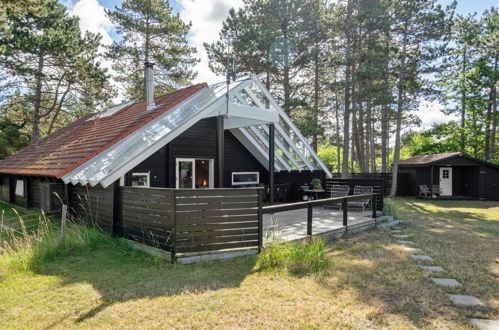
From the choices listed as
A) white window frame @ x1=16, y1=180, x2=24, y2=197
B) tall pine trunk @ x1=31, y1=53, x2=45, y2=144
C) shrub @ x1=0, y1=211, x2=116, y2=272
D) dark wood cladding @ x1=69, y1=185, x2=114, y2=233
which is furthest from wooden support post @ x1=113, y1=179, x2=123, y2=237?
tall pine trunk @ x1=31, y1=53, x2=45, y2=144

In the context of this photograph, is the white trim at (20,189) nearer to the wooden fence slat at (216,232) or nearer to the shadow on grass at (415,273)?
the wooden fence slat at (216,232)

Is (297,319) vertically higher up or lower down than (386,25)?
lower down

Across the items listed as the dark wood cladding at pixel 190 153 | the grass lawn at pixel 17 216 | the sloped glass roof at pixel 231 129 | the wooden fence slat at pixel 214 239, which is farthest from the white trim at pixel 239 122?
the grass lawn at pixel 17 216

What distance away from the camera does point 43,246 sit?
17.5 ft

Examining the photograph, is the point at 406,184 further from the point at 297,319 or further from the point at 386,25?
the point at 297,319

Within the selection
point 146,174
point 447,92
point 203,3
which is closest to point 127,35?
point 203,3

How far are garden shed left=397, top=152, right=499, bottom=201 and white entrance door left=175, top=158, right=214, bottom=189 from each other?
572 inches

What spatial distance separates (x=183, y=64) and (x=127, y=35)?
12.6ft

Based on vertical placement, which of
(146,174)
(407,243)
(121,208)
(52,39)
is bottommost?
(407,243)

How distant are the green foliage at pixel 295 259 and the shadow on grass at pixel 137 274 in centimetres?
29

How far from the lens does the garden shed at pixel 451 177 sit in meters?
18.7

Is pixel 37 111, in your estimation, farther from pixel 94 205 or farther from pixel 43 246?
pixel 43 246

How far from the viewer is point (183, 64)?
21062 mm

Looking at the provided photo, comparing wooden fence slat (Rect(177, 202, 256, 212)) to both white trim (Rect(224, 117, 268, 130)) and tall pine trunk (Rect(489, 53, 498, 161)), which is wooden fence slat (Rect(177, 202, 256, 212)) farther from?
tall pine trunk (Rect(489, 53, 498, 161))
